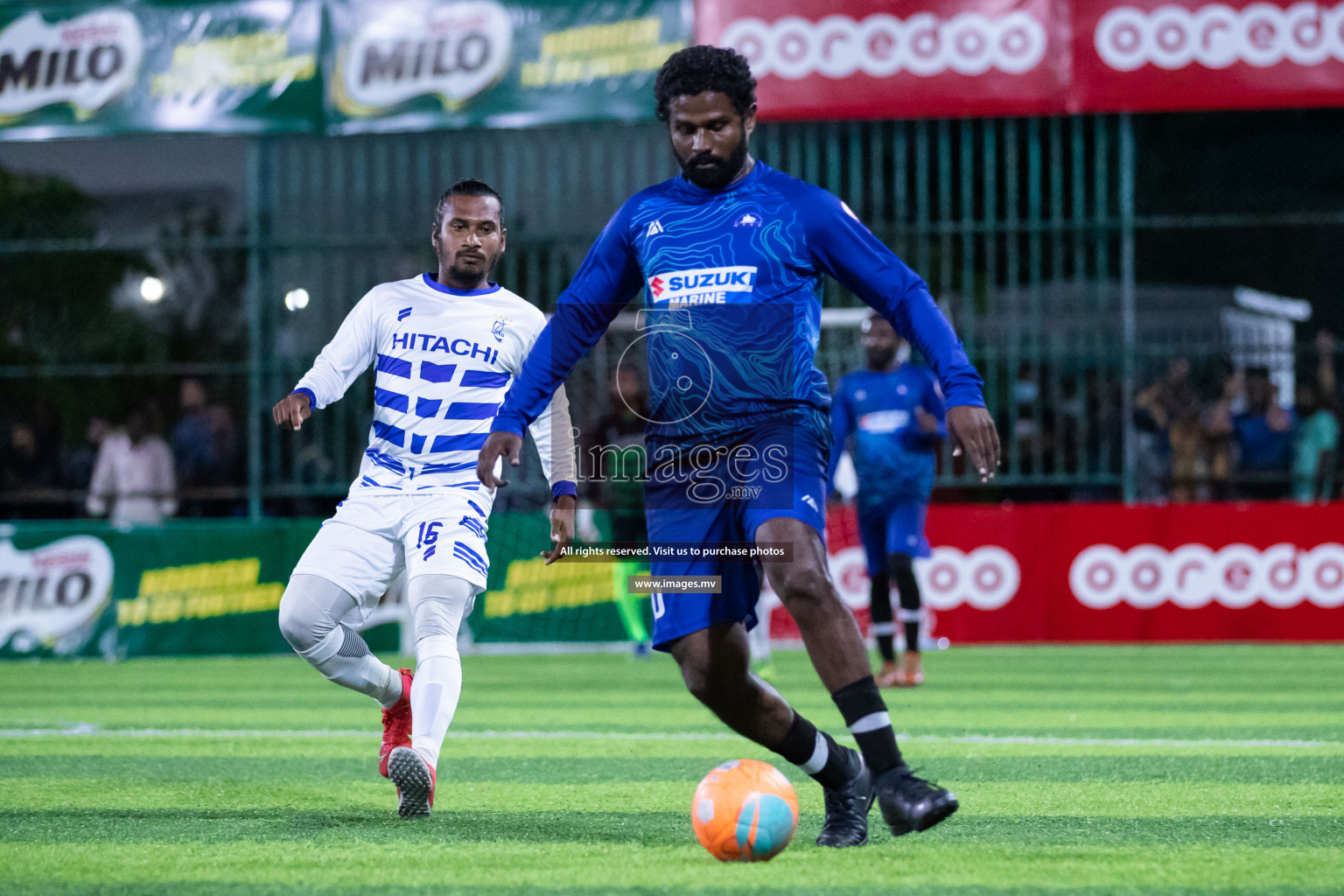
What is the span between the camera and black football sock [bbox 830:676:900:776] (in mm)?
4641

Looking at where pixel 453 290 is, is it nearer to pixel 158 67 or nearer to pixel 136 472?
pixel 158 67

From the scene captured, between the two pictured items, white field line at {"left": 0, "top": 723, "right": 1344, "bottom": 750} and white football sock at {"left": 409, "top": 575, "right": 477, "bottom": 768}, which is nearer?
white football sock at {"left": 409, "top": 575, "right": 477, "bottom": 768}

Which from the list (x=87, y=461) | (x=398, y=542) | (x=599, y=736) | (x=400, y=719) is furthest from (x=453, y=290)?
(x=87, y=461)

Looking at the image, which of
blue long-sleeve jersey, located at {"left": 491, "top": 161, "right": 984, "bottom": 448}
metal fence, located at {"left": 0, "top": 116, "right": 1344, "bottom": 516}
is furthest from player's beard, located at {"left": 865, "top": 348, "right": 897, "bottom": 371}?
blue long-sleeve jersey, located at {"left": 491, "top": 161, "right": 984, "bottom": 448}

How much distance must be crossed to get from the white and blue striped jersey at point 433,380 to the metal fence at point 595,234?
26.9 ft

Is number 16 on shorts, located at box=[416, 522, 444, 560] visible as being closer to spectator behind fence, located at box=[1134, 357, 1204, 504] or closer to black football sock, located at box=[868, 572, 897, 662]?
black football sock, located at box=[868, 572, 897, 662]

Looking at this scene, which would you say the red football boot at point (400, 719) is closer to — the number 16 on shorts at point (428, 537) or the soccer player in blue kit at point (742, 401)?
the number 16 on shorts at point (428, 537)

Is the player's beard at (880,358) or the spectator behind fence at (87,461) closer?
the player's beard at (880,358)

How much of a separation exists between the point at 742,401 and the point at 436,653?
1.55 metres

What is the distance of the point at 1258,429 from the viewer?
14.6 meters

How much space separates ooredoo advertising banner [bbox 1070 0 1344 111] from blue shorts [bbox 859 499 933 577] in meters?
5.09

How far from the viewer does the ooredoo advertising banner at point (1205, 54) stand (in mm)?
14227

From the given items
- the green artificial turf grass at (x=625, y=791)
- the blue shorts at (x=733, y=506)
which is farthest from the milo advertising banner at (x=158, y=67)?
the blue shorts at (x=733, y=506)

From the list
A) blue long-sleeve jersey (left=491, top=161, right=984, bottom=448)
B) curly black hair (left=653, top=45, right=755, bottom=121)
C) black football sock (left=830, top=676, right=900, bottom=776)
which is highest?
curly black hair (left=653, top=45, right=755, bottom=121)
